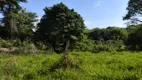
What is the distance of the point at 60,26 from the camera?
26328mm

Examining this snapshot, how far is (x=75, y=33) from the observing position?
88.5 feet

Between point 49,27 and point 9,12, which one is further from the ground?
point 9,12

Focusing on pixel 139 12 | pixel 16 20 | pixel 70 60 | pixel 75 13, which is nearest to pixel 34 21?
pixel 16 20

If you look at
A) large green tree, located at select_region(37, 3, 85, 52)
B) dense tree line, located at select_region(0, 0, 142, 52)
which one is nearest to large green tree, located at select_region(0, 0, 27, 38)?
dense tree line, located at select_region(0, 0, 142, 52)

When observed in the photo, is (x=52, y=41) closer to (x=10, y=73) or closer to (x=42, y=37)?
(x=42, y=37)

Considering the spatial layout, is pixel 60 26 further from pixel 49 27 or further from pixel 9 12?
pixel 9 12

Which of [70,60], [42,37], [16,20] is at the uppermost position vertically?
[16,20]

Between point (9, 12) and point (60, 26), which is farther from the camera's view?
point (9, 12)

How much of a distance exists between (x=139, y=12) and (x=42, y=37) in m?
12.4

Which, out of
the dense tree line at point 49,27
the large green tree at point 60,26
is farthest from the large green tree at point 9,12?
the large green tree at point 60,26

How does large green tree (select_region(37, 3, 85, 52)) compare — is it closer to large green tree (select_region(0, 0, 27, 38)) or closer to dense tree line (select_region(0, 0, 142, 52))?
dense tree line (select_region(0, 0, 142, 52))

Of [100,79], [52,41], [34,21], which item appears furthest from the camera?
[34,21]

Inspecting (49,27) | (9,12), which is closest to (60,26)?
(49,27)

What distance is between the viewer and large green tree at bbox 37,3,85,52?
85.2ft
